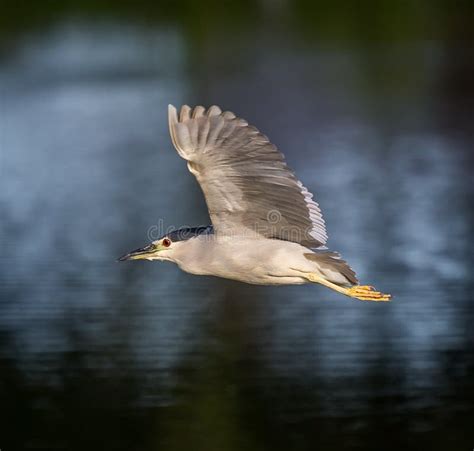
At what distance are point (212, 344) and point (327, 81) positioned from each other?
10.1 metres

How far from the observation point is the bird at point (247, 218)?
609cm

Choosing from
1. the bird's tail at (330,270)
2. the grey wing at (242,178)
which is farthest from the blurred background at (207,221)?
the grey wing at (242,178)

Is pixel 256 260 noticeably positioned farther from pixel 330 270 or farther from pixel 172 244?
pixel 172 244

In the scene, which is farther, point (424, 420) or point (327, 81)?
point (327, 81)

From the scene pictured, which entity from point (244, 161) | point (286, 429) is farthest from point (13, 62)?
point (244, 161)

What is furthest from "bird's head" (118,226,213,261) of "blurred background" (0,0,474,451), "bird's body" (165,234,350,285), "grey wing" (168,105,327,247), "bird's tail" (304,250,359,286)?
"blurred background" (0,0,474,451)

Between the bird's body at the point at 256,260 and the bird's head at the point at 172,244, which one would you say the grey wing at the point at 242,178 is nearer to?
the bird's body at the point at 256,260

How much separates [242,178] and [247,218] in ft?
1.05

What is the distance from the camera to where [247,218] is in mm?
6500

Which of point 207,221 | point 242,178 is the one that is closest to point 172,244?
point 242,178

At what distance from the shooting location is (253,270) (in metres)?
6.61

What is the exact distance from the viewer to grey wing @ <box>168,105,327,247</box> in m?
6.07

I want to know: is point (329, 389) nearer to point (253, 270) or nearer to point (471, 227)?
point (253, 270)

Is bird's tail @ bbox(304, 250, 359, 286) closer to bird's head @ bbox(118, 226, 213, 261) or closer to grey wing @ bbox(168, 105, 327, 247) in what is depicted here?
grey wing @ bbox(168, 105, 327, 247)
